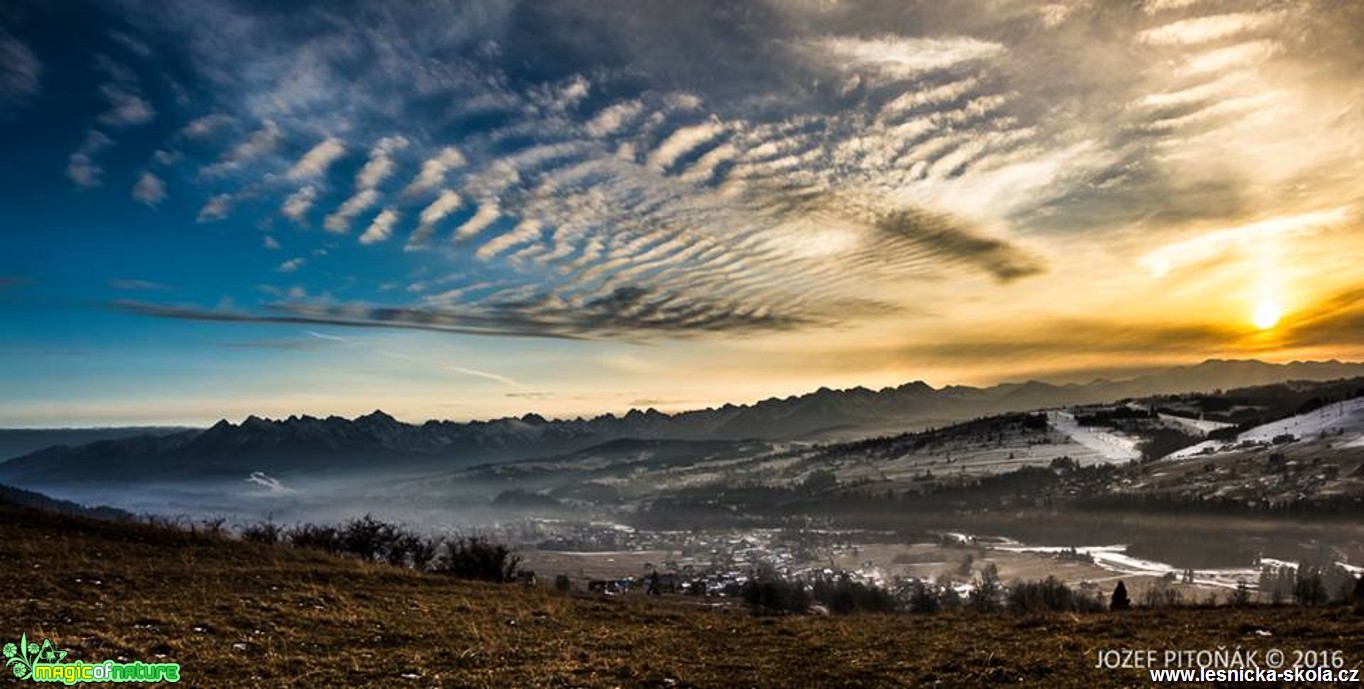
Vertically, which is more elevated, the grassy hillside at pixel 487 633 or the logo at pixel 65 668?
the logo at pixel 65 668

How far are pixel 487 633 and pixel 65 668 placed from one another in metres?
10.9

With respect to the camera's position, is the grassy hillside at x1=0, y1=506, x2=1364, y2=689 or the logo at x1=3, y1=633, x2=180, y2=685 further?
the grassy hillside at x1=0, y1=506, x2=1364, y2=689

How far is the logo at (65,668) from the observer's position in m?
14.3

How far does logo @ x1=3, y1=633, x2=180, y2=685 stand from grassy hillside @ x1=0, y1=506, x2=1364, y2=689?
496mm

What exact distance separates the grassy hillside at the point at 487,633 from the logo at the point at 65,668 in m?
0.50

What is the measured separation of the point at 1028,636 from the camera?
74.8 feet

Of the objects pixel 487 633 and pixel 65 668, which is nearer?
pixel 65 668

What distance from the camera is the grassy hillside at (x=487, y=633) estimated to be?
17047 mm

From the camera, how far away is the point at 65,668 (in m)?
14.9

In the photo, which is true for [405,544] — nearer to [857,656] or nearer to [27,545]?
[27,545]

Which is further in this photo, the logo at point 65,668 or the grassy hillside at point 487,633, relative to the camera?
the grassy hillside at point 487,633

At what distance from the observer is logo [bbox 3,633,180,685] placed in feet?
47.1

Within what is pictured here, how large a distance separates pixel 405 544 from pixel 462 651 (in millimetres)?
36050

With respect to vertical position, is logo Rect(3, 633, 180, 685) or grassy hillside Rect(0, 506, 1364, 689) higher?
logo Rect(3, 633, 180, 685)
